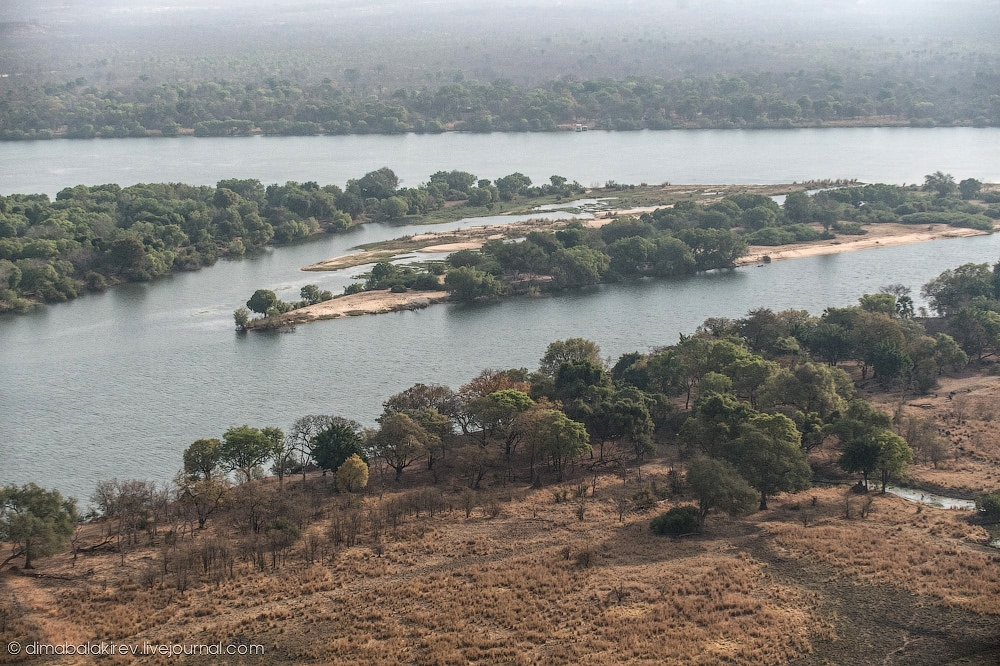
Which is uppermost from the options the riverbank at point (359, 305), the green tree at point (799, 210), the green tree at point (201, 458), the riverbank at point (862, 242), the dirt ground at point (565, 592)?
the green tree at point (799, 210)

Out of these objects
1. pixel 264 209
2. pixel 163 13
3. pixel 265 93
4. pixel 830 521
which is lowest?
pixel 830 521

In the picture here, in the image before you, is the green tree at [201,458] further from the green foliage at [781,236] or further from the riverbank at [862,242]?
the green foliage at [781,236]

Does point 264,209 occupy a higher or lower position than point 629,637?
higher

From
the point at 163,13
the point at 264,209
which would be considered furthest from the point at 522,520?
the point at 163,13

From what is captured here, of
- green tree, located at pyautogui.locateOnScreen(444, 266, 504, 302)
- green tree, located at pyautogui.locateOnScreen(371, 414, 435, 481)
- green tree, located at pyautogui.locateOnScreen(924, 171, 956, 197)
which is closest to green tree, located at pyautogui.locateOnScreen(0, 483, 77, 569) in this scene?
green tree, located at pyautogui.locateOnScreen(371, 414, 435, 481)

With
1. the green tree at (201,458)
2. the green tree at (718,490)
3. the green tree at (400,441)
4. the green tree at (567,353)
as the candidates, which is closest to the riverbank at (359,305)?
the green tree at (567,353)

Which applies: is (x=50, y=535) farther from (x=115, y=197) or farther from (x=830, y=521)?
(x=115, y=197)

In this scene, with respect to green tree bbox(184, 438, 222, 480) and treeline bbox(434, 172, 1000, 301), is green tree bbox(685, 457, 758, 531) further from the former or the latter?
treeline bbox(434, 172, 1000, 301)
